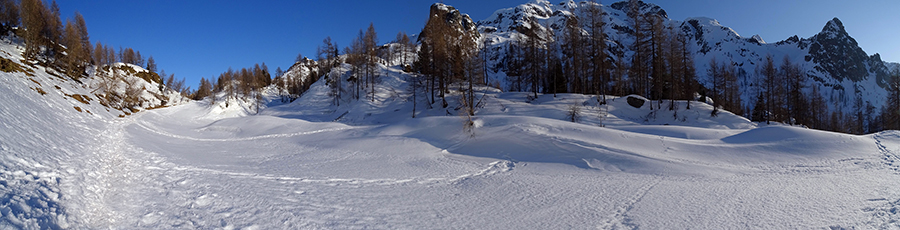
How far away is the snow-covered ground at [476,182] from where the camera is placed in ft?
17.1

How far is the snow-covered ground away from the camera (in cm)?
522

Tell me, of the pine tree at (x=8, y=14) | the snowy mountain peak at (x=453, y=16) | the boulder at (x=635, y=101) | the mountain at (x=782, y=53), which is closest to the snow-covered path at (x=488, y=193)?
the boulder at (x=635, y=101)

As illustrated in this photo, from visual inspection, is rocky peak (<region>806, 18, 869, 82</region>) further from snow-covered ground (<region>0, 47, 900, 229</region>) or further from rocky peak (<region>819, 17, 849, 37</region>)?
snow-covered ground (<region>0, 47, 900, 229</region>)

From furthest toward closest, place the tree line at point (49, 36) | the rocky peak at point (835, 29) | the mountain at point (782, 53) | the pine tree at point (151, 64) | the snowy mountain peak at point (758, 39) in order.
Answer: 1. the snowy mountain peak at point (758, 39)
2. the rocky peak at point (835, 29)
3. the mountain at point (782, 53)
4. the pine tree at point (151, 64)
5. the tree line at point (49, 36)

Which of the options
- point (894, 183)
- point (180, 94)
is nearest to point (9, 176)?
point (894, 183)

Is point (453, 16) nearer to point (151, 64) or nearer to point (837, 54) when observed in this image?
point (151, 64)

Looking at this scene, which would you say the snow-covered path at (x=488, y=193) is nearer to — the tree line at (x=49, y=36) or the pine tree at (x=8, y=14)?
the tree line at (x=49, y=36)

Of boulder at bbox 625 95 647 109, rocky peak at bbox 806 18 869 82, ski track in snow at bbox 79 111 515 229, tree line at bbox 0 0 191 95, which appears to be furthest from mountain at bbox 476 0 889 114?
ski track in snow at bbox 79 111 515 229

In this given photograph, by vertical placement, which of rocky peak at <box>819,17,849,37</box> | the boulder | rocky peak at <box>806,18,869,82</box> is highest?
rocky peak at <box>819,17,849,37</box>

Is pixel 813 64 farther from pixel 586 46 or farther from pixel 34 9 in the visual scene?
pixel 34 9

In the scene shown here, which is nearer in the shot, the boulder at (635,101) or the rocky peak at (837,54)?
the boulder at (635,101)

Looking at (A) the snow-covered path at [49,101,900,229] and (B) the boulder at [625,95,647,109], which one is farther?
(B) the boulder at [625,95,647,109]

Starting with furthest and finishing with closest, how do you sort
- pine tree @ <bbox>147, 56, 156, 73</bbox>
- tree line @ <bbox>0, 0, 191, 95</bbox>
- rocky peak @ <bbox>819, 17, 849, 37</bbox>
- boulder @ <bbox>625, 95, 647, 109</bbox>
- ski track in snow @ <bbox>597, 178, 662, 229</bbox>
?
rocky peak @ <bbox>819, 17, 849, 37</bbox> < pine tree @ <bbox>147, 56, 156, 73</bbox> < tree line @ <bbox>0, 0, 191, 95</bbox> < boulder @ <bbox>625, 95, 647, 109</bbox> < ski track in snow @ <bbox>597, 178, 662, 229</bbox>

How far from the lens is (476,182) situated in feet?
27.9
